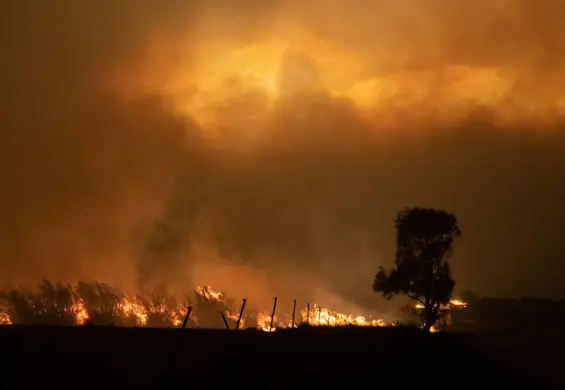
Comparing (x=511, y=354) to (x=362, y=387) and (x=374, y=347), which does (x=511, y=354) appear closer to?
(x=374, y=347)

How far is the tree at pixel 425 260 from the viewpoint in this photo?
75.1 metres

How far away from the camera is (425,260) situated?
7669 cm

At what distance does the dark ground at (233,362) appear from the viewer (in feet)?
84.7

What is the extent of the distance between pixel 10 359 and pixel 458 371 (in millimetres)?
25906

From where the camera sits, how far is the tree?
75.1 meters

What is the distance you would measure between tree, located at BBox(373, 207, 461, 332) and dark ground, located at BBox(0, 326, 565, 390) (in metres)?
38.4

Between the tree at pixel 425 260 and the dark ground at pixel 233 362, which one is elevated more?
the tree at pixel 425 260

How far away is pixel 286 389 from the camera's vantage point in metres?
25.7

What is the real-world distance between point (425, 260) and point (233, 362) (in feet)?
178

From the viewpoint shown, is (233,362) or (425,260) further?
(425,260)

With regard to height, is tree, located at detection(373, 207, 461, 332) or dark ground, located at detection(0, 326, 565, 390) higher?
tree, located at detection(373, 207, 461, 332)

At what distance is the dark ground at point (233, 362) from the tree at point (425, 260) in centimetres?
3839

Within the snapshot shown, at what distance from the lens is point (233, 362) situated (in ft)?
92.0

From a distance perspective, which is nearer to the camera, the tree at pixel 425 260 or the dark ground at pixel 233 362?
the dark ground at pixel 233 362
